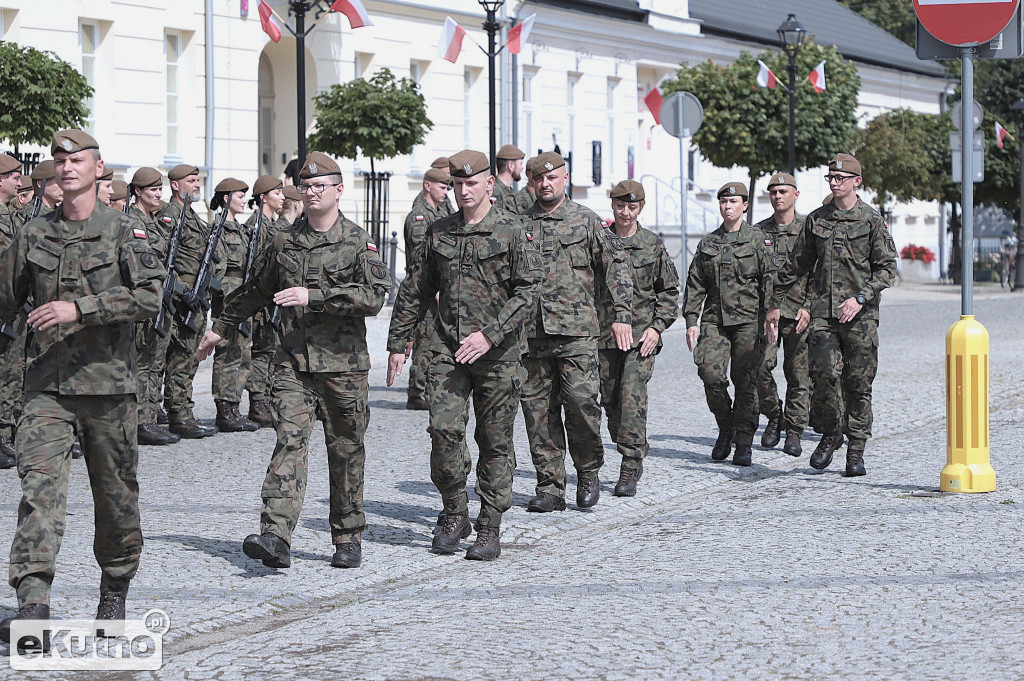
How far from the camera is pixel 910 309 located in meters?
30.2

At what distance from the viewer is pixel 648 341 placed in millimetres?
9648

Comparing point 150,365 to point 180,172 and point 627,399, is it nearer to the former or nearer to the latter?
point 180,172

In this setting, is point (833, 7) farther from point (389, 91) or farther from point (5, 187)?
point (5, 187)

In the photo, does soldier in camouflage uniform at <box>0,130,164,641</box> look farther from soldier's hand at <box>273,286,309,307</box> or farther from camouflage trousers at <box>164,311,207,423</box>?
camouflage trousers at <box>164,311,207,423</box>

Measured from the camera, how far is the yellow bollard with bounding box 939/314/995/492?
9.17 m

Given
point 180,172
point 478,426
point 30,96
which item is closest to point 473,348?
point 478,426

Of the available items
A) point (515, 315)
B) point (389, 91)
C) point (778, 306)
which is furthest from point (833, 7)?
point (515, 315)

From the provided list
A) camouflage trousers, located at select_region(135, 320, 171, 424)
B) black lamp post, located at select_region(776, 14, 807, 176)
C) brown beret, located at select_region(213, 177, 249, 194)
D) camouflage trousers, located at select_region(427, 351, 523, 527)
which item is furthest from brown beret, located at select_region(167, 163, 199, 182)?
black lamp post, located at select_region(776, 14, 807, 176)

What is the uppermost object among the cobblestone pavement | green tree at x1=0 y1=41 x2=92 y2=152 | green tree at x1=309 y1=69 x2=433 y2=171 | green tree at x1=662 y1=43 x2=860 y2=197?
green tree at x1=662 y1=43 x2=860 y2=197

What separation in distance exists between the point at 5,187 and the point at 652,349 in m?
4.65

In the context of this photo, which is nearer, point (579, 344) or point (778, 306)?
point (579, 344)

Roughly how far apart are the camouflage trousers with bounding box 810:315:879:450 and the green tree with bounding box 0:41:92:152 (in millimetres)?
9742

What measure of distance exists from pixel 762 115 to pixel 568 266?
2426 centimetres

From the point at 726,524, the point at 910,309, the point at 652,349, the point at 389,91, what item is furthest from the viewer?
the point at 910,309
